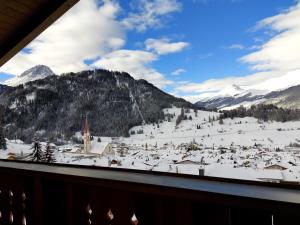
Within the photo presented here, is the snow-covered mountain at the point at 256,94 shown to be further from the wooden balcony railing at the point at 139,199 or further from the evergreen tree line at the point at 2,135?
the evergreen tree line at the point at 2,135

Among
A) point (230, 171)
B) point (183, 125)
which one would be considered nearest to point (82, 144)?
point (183, 125)

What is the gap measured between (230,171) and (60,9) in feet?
6.62

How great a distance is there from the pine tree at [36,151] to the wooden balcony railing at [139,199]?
1.50m

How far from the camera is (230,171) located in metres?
2.54

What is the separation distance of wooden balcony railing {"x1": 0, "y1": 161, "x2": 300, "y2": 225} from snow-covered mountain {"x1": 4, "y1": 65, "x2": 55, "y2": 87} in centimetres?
287

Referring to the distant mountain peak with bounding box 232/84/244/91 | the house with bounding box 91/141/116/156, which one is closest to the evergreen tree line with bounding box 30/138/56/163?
the house with bounding box 91/141/116/156

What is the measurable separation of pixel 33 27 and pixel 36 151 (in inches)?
80.3

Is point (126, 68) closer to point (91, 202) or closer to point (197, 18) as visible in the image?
point (197, 18)

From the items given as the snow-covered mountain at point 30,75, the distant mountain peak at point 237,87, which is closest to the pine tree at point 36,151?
the snow-covered mountain at point 30,75

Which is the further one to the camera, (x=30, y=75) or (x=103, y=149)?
(x=30, y=75)

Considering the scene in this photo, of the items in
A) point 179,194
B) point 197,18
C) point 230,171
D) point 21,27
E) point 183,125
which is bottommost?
point 230,171

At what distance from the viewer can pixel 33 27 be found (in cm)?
232

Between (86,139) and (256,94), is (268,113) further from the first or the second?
(86,139)

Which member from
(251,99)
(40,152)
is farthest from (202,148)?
(40,152)
